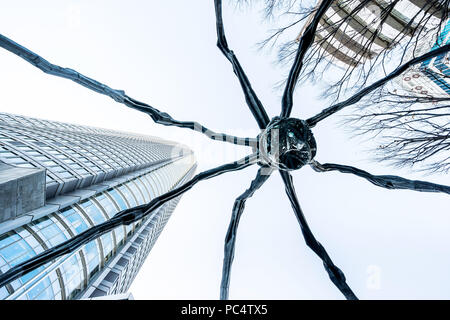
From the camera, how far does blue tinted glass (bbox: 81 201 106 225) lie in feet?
72.4

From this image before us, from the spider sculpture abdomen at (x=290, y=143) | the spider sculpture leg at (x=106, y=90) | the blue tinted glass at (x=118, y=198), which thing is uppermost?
the spider sculpture leg at (x=106, y=90)

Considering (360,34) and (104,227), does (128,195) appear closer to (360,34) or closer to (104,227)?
(104,227)

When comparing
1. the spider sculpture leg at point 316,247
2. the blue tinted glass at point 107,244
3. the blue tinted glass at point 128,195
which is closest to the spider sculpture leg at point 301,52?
the spider sculpture leg at point 316,247

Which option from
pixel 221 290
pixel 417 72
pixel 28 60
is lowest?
pixel 221 290

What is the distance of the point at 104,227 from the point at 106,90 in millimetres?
1321

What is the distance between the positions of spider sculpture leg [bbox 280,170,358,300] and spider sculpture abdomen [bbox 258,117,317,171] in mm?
284

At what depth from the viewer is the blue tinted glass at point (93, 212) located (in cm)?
2206

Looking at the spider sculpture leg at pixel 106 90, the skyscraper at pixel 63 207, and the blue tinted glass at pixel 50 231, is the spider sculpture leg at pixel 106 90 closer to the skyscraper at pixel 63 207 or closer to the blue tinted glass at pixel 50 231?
the skyscraper at pixel 63 207

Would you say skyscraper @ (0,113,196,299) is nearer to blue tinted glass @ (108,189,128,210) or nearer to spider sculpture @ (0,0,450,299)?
blue tinted glass @ (108,189,128,210)
